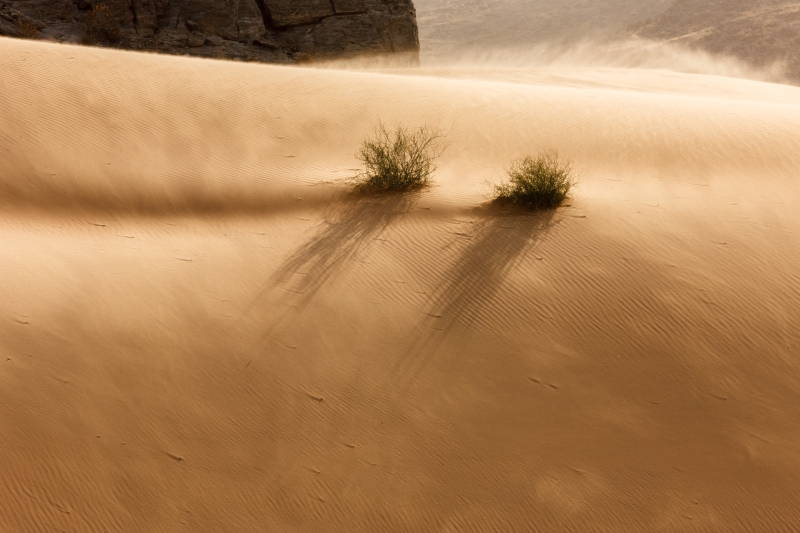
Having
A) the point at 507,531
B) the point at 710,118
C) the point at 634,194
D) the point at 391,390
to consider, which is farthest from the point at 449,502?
the point at 710,118

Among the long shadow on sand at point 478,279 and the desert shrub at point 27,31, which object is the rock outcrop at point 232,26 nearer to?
the desert shrub at point 27,31

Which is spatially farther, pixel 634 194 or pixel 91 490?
pixel 634 194

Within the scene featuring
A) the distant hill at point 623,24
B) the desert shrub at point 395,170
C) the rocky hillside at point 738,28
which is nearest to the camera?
the desert shrub at point 395,170

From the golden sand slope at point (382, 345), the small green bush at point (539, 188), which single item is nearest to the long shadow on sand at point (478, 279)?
the golden sand slope at point (382, 345)

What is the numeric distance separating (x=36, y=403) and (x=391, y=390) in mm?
2660

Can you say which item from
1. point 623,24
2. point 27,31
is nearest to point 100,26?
point 27,31

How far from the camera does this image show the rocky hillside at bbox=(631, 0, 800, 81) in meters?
34.1

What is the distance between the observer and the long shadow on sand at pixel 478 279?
5.45m

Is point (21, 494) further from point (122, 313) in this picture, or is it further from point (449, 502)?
point (449, 502)

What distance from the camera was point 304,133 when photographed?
30.3ft

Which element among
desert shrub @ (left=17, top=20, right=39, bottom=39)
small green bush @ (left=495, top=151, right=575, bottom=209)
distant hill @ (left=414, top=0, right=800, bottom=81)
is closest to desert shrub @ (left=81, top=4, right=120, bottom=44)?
desert shrub @ (left=17, top=20, right=39, bottom=39)

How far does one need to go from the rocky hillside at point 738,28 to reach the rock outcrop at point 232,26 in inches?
799

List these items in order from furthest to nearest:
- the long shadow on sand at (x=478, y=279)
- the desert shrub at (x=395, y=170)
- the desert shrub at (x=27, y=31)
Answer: the desert shrub at (x=27, y=31), the desert shrub at (x=395, y=170), the long shadow on sand at (x=478, y=279)

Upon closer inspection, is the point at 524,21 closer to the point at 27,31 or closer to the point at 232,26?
the point at 232,26
